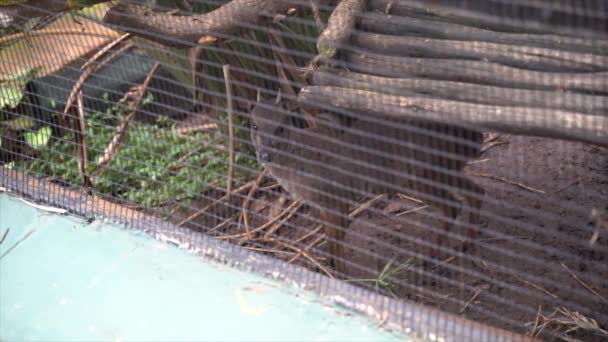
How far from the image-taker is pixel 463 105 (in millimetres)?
2121

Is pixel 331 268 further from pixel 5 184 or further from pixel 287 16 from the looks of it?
pixel 5 184

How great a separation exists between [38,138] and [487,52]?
2569 millimetres

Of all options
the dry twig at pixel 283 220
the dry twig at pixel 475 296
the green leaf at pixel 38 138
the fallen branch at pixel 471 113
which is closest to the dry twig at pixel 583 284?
the dry twig at pixel 475 296

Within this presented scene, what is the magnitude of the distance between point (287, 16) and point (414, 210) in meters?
1.11

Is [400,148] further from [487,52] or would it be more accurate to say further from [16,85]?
[16,85]

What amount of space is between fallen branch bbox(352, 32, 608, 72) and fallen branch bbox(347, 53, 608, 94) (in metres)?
0.04

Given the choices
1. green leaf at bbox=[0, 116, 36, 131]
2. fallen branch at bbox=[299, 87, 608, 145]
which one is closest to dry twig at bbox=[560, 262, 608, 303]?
fallen branch at bbox=[299, 87, 608, 145]

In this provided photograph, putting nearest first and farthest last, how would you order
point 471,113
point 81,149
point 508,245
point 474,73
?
1. point 471,113
2. point 474,73
3. point 508,245
4. point 81,149

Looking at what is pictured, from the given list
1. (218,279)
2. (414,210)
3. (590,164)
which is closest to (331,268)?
(414,210)

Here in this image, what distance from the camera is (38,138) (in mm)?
3820

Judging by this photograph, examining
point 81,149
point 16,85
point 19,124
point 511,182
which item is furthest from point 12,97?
point 511,182

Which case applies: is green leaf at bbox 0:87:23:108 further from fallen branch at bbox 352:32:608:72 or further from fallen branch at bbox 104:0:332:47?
fallen branch at bbox 352:32:608:72

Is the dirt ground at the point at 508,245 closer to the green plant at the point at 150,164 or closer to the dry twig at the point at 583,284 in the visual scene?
the dry twig at the point at 583,284

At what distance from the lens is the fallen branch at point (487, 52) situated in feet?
6.91
